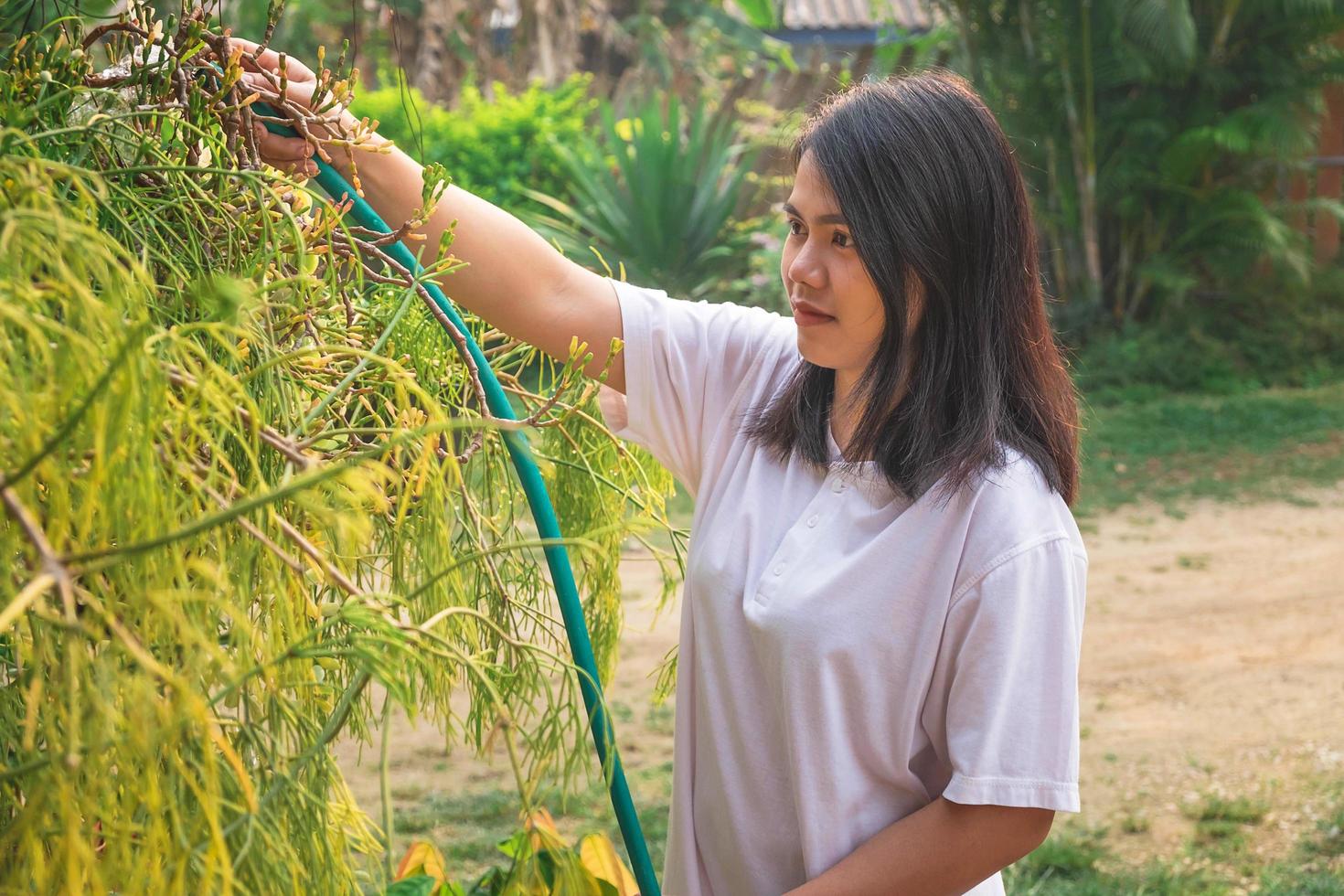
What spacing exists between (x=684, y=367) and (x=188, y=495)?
0.87 metres

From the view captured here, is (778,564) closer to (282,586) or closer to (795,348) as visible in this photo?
(795,348)

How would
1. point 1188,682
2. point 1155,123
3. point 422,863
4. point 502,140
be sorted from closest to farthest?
point 422,863 → point 1188,682 → point 1155,123 → point 502,140

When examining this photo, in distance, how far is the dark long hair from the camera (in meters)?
1.38

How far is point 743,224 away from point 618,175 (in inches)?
32.4

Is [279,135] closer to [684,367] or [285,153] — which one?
[285,153]

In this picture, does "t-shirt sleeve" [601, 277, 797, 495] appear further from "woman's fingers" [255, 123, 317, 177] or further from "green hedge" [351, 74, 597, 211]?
"green hedge" [351, 74, 597, 211]

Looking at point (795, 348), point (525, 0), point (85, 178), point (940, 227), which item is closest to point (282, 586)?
point (85, 178)

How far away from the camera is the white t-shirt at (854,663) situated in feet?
4.17

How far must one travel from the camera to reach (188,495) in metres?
0.77

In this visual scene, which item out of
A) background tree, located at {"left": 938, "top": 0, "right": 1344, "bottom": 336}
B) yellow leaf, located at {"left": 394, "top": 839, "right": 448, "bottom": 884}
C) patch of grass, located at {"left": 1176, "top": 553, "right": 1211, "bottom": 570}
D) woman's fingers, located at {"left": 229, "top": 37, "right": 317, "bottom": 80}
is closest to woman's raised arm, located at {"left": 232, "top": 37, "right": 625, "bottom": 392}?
woman's fingers, located at {"left": 229, "top": 37, "right": 317, "bottom": 80}

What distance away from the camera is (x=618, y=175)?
821 cm

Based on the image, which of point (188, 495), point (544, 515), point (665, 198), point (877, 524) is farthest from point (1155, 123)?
point (188, 495)

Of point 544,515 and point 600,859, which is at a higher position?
point 544,515

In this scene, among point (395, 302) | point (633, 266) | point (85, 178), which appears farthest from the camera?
point (633, 266)
